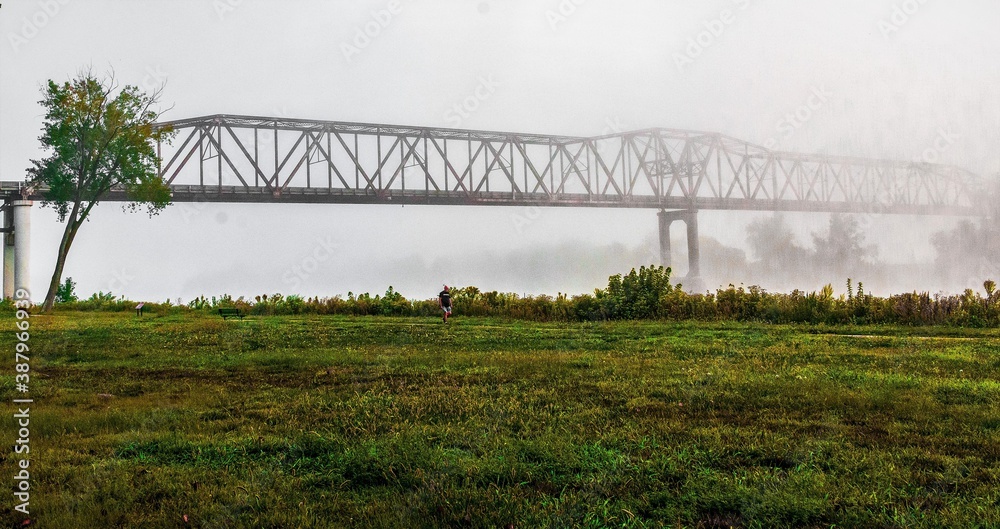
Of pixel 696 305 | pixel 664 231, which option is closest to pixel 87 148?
pixel 696 305

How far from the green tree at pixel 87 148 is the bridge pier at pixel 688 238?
4945 cm

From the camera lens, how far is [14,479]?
4754 millimetres

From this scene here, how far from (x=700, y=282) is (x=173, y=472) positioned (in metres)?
69.5

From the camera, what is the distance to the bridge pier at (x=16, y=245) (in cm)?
4591

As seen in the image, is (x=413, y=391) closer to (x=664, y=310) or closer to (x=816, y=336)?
(x=816, y=336)

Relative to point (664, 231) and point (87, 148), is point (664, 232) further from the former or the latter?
point (87, 148)

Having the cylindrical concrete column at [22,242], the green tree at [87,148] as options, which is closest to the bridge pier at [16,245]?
the cylindrical concrete column at [22,242]

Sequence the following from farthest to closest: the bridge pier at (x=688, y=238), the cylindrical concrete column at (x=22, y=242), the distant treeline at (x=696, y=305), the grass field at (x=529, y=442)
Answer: the bridge pier at (x=688, y=238) → the cylindrical concrete column at (x=22, y=242) → the distant treeline at (x=696, y=305) → the grass field at (x=529, y=442)

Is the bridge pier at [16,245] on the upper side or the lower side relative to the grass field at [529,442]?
upper

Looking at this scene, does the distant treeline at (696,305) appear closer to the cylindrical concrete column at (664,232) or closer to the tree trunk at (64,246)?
the tree trunk at (64,246)

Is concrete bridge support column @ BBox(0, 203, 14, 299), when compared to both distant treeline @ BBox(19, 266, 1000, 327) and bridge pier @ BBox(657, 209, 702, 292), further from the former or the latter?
bridge pier @ BBox(657, 209, 702, 292)

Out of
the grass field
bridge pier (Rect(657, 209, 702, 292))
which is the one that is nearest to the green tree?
the grass field

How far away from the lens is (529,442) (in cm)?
507

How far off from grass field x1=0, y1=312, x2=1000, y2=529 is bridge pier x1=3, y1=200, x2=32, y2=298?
42.6 meters
